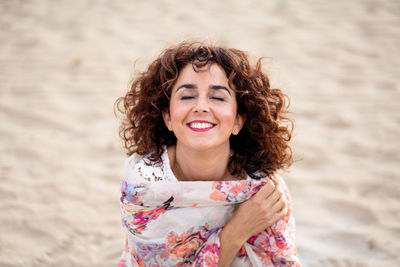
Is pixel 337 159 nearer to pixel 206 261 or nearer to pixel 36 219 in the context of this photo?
pixel 206 261

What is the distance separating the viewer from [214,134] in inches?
75.1

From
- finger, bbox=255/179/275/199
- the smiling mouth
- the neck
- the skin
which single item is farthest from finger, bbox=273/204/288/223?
the smiling mouth

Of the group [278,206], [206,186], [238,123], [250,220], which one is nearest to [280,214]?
[278,206]

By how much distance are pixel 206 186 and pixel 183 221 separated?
22 centimetres

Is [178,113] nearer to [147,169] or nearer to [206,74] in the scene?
[206,74]

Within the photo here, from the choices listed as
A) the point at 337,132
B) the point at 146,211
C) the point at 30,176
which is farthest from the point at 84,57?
the point at 146,211

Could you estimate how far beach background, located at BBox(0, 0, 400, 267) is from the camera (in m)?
2.87

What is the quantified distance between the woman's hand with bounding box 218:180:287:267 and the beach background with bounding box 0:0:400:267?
0.55m

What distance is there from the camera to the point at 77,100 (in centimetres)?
459

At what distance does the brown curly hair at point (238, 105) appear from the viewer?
6.62ft

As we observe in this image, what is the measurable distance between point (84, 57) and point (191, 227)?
4.13 m

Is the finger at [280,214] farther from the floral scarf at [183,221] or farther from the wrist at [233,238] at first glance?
the wrist at [233,238]

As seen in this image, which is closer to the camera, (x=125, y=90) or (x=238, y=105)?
(x=238, y=105)

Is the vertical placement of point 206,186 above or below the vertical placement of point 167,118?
below
